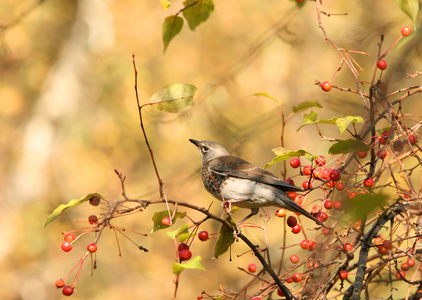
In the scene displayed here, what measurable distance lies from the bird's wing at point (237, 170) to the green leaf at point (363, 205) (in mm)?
1574

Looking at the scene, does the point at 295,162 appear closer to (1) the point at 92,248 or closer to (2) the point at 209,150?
(1) the point at 92,248

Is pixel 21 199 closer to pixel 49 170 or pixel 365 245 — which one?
pixel 49 170

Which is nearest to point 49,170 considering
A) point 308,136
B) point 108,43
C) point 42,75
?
point 42,75

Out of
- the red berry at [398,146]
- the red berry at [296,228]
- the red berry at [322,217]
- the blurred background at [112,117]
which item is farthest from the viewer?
the blurred background at [112,117]

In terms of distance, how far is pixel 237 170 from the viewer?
285 cm

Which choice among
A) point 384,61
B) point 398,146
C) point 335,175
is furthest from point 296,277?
point 384,61

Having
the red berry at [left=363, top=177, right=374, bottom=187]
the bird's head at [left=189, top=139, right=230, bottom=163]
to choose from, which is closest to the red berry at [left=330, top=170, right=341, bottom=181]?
the red berry at [left=363, top=177, right=374, bottom=187]

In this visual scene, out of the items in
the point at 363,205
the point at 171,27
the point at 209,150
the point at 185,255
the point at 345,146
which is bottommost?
the point at 363,205

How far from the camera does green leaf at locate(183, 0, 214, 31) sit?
1828 millimetres

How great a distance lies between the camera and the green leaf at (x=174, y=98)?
1.60 metres

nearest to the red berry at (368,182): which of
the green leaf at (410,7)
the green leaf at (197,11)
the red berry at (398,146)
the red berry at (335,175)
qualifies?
the red berry at (335,175)

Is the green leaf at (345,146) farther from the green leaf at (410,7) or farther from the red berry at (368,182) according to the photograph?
the green leaf at (410,7)

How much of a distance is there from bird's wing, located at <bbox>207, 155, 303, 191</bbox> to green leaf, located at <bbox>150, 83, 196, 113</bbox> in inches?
37.4

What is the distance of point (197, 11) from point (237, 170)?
1.18 meters
